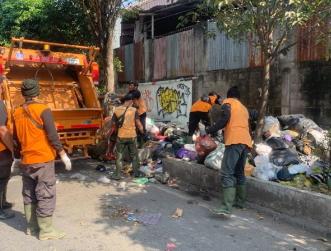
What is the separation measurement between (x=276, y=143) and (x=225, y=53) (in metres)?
4.62

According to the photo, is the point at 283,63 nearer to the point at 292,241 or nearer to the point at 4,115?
the point at 292,241

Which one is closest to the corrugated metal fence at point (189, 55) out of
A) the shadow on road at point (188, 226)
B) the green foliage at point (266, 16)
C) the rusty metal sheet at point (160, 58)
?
the rusty metal sheet at point (160, 58)

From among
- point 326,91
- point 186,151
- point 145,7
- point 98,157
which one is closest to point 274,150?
point 186,151

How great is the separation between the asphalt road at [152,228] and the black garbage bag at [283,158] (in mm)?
1212

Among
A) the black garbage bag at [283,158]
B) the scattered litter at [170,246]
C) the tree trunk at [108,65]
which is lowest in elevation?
the scattered litter at [170,246]

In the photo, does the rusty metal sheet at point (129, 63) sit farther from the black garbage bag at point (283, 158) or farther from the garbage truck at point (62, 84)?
the black garbage bag at point (283, 158)

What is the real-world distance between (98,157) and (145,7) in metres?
9.99

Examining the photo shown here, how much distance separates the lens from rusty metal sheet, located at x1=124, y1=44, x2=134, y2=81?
51.6 feet

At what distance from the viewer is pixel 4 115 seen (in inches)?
212

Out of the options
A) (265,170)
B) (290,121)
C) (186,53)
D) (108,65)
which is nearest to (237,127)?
(265,170)

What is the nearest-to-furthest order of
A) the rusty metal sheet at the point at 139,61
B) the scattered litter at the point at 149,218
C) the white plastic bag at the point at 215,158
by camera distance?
1. the scattered litter at the point at 149,218
2. the white plastic bag at the point at 215,158
3. the rusty metal sheet at the point at 139,61

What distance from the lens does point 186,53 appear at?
12914 mm

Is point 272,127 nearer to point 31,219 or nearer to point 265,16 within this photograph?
point 265,16

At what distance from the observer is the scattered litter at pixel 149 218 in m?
5.22
